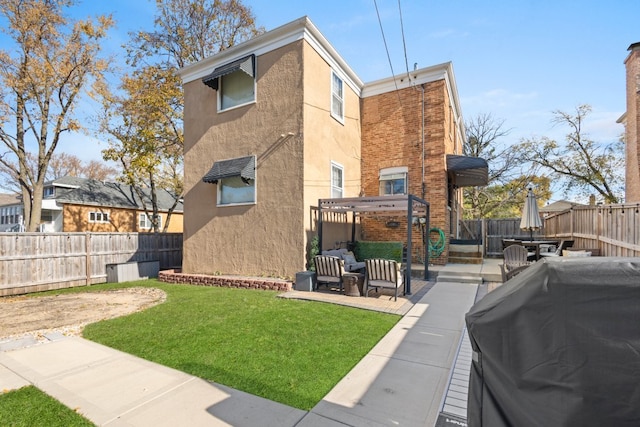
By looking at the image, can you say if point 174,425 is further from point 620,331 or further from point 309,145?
point 309,145

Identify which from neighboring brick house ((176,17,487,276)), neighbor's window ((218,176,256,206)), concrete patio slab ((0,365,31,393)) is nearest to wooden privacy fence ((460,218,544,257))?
neighboring brick house ((176,17,487,276))

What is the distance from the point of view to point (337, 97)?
11.3 metres

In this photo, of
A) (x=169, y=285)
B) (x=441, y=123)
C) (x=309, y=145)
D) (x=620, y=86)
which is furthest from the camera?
(x=620, y=86)

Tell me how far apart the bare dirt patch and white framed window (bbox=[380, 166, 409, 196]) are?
8.71 m

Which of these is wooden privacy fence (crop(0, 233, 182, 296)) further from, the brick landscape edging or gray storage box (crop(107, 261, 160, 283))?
the brick landscape edging

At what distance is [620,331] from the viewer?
143 centimetres

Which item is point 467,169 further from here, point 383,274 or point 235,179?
point 235,179

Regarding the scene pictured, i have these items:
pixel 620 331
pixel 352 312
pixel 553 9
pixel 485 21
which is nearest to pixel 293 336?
pixel 352 312

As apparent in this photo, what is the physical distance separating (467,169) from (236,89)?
29.7ft

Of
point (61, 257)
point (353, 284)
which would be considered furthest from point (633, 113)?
point (61, 257)

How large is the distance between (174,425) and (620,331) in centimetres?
326

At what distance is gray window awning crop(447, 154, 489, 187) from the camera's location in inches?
448

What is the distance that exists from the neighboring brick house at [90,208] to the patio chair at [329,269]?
19.5 meters

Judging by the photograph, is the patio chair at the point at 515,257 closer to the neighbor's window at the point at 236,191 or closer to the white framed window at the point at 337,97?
the white framed window at the point at 337,97
